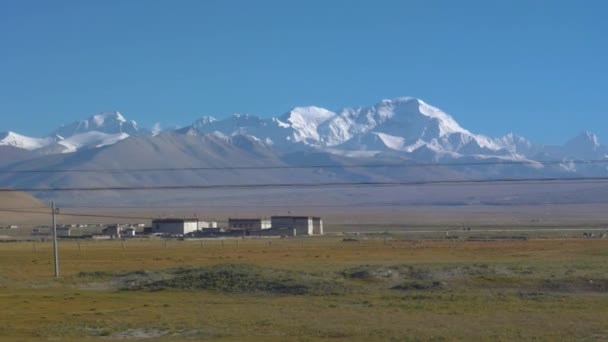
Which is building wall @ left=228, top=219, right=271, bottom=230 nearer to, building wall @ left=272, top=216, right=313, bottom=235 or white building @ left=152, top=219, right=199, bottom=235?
building wall @ left=272, top=216, right=313, bottom=235

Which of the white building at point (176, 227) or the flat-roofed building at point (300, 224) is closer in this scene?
the white building at point (176, 227)

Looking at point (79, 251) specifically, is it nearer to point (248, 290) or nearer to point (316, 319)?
point (248, 290)

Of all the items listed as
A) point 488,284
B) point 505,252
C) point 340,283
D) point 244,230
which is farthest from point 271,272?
point 244,230

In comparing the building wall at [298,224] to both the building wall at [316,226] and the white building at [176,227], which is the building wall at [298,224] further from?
the white building at [176,227]

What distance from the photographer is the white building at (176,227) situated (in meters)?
143

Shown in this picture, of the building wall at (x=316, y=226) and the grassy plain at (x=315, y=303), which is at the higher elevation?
the building wall at (x=316, y=226)

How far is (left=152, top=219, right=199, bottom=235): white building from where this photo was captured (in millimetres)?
142875

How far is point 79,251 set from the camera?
91.6m

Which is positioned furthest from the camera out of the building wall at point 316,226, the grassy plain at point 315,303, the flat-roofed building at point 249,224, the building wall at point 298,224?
the building wall at point 316,226

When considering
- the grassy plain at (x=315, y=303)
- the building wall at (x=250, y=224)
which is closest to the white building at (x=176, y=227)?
the building wall at (x=250, y=224)

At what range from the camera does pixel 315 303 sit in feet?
132

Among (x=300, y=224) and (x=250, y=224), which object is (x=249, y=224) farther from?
(x=300, y=224)

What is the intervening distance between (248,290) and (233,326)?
12.7m

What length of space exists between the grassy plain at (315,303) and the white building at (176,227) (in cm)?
7797
